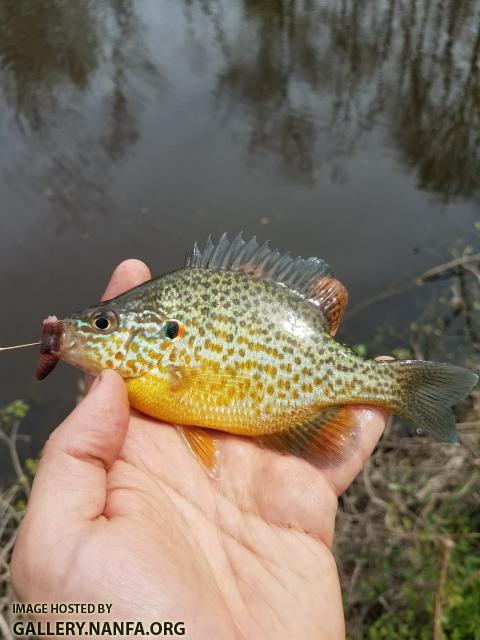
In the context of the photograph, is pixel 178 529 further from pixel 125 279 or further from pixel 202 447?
pixel 125 279

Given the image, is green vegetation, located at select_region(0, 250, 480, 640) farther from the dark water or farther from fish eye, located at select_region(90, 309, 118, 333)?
fish eye, located at select_region(90, 309, 118, 333)

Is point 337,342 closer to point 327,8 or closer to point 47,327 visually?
point 47,327

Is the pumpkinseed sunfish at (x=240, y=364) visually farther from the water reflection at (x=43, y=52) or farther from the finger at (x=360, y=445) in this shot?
the water reflection at (x=43, y=52)

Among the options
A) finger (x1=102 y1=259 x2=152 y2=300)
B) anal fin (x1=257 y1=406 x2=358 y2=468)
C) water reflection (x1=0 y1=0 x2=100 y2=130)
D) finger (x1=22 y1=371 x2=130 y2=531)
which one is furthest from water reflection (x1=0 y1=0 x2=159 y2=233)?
finger (x1=22 y1=371 x2=130 y2=531)

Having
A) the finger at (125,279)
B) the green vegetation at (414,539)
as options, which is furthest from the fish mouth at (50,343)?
the green vegetation at (414,539)

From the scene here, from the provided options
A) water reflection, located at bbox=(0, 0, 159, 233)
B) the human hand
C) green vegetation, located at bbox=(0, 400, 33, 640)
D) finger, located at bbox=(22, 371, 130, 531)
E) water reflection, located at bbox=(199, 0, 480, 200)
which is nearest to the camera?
the human hand

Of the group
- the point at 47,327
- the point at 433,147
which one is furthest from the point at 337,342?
the point at 433,147
